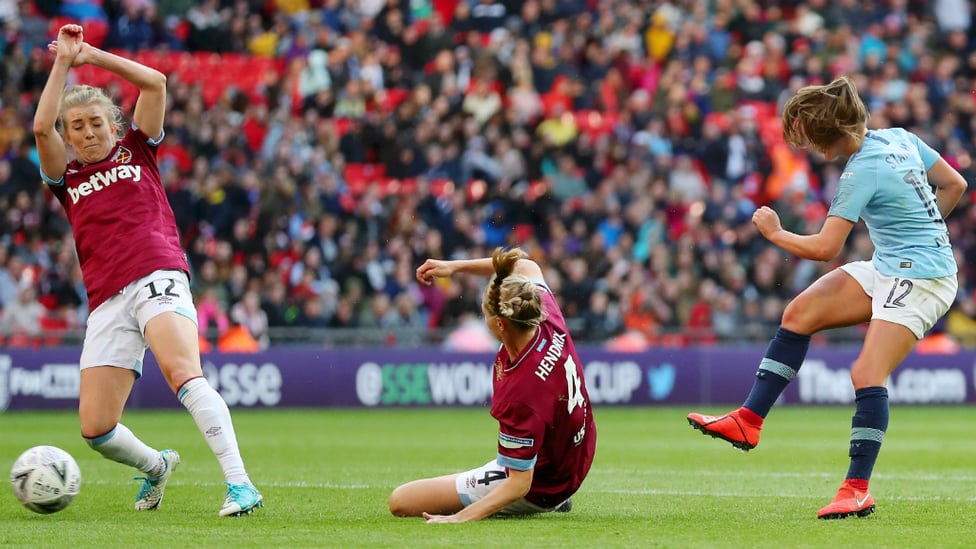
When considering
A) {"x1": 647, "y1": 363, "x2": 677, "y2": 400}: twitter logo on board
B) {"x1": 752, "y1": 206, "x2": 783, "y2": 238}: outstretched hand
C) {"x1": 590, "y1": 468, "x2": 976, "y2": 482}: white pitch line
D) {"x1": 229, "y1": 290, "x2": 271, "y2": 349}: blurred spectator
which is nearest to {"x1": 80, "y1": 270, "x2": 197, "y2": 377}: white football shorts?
{"x1": 752, "y1": 206, "x2": 783, "y2": 238}: outstretched hand

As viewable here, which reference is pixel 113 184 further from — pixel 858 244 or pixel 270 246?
pixel 858 244

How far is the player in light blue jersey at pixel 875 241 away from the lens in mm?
7105

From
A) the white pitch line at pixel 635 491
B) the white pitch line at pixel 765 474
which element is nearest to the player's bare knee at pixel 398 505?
the white pitch line at pixel 635 491

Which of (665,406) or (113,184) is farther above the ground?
(113,184)

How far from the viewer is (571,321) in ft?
63.8

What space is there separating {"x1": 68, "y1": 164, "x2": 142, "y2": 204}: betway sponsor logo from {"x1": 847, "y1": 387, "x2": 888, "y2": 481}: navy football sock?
13.1 feet

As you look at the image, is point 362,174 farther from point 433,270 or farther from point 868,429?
point 868,429

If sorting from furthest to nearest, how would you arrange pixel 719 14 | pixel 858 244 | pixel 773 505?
pixel 719 14 → pixel 858 244 → pixel 773 505

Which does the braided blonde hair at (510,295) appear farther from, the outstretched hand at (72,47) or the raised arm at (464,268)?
the outstretched hand at (72,47)

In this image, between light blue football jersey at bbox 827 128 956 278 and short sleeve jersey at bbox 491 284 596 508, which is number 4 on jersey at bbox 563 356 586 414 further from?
light blue football jersey at bbox 827 128 956 278

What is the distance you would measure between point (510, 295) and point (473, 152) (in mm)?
14462

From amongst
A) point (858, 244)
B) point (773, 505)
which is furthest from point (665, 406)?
point (773, 505)

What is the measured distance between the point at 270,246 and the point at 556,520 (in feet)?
41.9

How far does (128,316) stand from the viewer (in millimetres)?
7531
